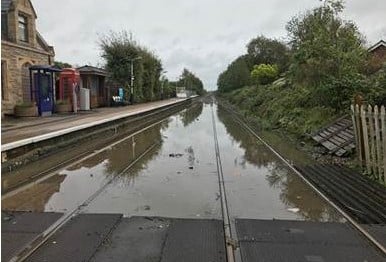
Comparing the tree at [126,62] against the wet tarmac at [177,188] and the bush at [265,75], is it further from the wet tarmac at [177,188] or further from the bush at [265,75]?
the wet tarmac at [177,188]

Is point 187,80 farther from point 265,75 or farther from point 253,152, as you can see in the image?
point 253,152

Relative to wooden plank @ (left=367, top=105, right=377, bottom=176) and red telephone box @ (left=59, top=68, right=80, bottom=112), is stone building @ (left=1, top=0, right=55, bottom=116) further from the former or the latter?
wooden plank @ (left=367, top=105, right=377, bottom=176)

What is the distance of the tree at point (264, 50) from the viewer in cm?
8345

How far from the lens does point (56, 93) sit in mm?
33500

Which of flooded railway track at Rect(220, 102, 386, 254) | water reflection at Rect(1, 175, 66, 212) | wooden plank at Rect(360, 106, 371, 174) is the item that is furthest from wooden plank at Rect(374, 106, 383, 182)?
water reflection at Rect(1, 175, 66, 212)

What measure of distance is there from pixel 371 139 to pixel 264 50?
7917 cm

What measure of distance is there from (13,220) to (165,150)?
9.68m

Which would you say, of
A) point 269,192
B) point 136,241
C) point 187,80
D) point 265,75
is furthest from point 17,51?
point 187,80

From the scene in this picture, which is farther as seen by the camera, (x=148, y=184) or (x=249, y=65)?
(x=249, y=65)

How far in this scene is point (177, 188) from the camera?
9500 mm

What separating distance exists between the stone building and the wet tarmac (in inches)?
515

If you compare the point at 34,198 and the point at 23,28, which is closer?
the point at 34,198

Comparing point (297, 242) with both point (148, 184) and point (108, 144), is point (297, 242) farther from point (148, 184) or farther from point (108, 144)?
point (108, 144)

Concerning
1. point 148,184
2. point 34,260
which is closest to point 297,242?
point 34,260
